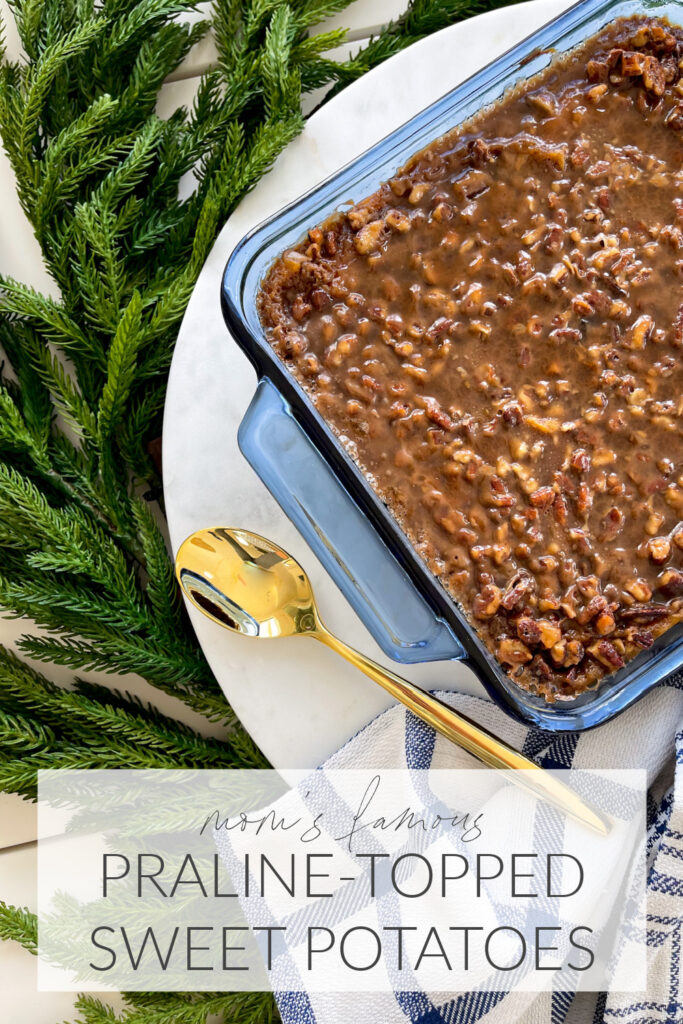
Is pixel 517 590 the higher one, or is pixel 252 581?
pixel 252 581

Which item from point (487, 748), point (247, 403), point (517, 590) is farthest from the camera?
point (247, 403)

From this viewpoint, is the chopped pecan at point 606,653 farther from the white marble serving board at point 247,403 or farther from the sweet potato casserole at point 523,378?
the white marble serving board at point 247,403

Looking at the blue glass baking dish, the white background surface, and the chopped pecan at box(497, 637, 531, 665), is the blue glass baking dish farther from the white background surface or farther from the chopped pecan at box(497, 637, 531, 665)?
the white background surface

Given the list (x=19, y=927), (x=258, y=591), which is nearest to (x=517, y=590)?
(x=258, y=591)

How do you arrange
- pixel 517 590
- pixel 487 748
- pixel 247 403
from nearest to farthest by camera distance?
pixel 517 590
pixel 487 748
pixel 247 403

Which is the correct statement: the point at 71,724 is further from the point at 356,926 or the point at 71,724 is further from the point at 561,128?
the point at 561,128

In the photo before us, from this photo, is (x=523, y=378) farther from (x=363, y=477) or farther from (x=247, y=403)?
(x=247, y=403)

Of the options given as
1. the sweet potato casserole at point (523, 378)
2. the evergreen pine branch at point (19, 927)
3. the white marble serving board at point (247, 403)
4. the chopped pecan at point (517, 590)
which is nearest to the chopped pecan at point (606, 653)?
the sweet potato casserole at point (523, 378)
